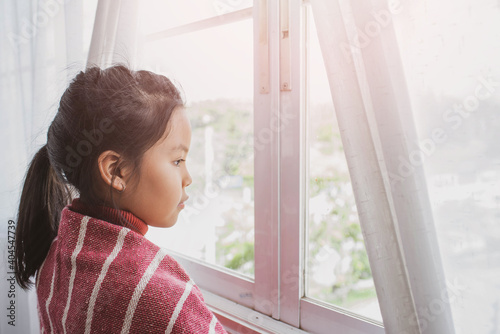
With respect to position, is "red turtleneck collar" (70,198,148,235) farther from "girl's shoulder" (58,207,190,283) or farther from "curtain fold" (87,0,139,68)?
"curtain fold" (87,0,139,68)

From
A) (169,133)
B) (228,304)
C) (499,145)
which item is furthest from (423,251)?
(228,304)

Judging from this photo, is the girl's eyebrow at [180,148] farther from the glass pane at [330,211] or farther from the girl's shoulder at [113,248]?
the glass pane at [330,211]

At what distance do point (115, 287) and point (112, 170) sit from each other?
0.21 meters

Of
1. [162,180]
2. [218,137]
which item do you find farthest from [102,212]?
[218,137]

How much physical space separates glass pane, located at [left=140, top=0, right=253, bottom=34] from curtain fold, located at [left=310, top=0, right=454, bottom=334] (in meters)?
0.48

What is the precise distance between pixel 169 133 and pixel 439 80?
48 cm

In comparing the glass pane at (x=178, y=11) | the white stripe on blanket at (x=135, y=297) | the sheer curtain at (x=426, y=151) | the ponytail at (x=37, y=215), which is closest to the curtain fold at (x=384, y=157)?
the sheer curtain at (x=426, y=151)

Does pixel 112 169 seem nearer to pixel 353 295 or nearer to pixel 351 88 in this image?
pixel 351 88

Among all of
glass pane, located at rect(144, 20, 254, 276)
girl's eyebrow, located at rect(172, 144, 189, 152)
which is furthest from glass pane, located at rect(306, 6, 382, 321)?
girl's eyebrow, located at rect(172, 144, 189, 152)

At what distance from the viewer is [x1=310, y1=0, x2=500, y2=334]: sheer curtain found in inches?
21.0

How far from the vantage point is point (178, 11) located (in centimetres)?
118

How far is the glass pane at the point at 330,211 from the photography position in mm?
861

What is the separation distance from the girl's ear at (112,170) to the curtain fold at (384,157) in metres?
0.40

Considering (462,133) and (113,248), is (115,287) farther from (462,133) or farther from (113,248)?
(462,133)
